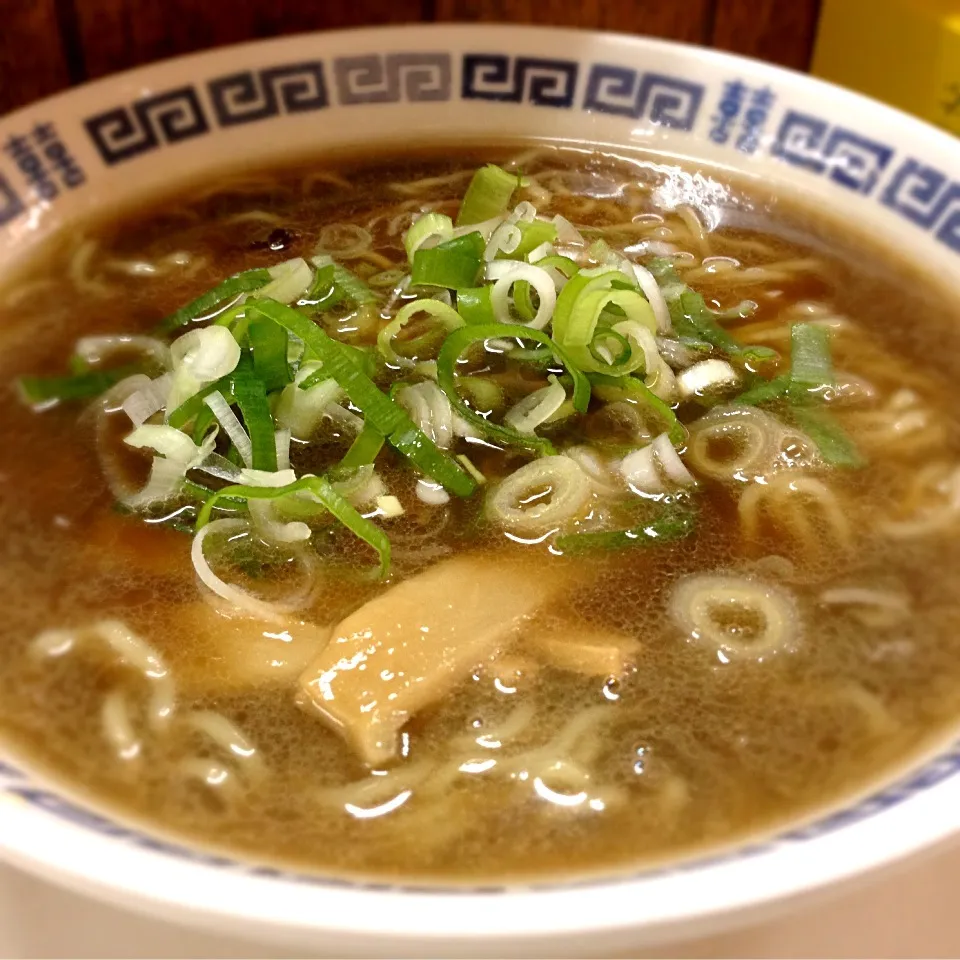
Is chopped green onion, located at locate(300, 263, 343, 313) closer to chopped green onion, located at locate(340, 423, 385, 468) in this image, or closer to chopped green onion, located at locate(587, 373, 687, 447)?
chopped green onion, located at locate(340, 423, 385, 468)

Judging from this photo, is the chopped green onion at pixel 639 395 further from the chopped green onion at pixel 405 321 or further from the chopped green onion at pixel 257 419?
the chopped green onion at pixel 257 419

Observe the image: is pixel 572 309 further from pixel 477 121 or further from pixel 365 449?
pixel 477 121

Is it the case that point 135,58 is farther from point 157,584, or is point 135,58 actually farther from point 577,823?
point 577,823

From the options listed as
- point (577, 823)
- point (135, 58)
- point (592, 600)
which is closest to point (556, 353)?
point (592, 600)

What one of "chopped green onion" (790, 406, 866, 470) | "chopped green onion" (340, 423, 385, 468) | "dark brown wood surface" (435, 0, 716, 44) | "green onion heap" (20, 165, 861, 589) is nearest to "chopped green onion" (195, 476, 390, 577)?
"green onion heap" (20, 165, 861, 589)

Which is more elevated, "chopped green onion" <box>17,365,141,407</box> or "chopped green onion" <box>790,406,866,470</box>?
"chopped green onion" <box>790,406,866,470</box>

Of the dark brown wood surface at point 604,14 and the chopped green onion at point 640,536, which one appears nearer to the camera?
the chopped green onion at point 640,536

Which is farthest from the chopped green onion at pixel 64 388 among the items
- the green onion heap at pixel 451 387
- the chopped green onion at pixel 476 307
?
the chopped green onion at pixel 476 307
